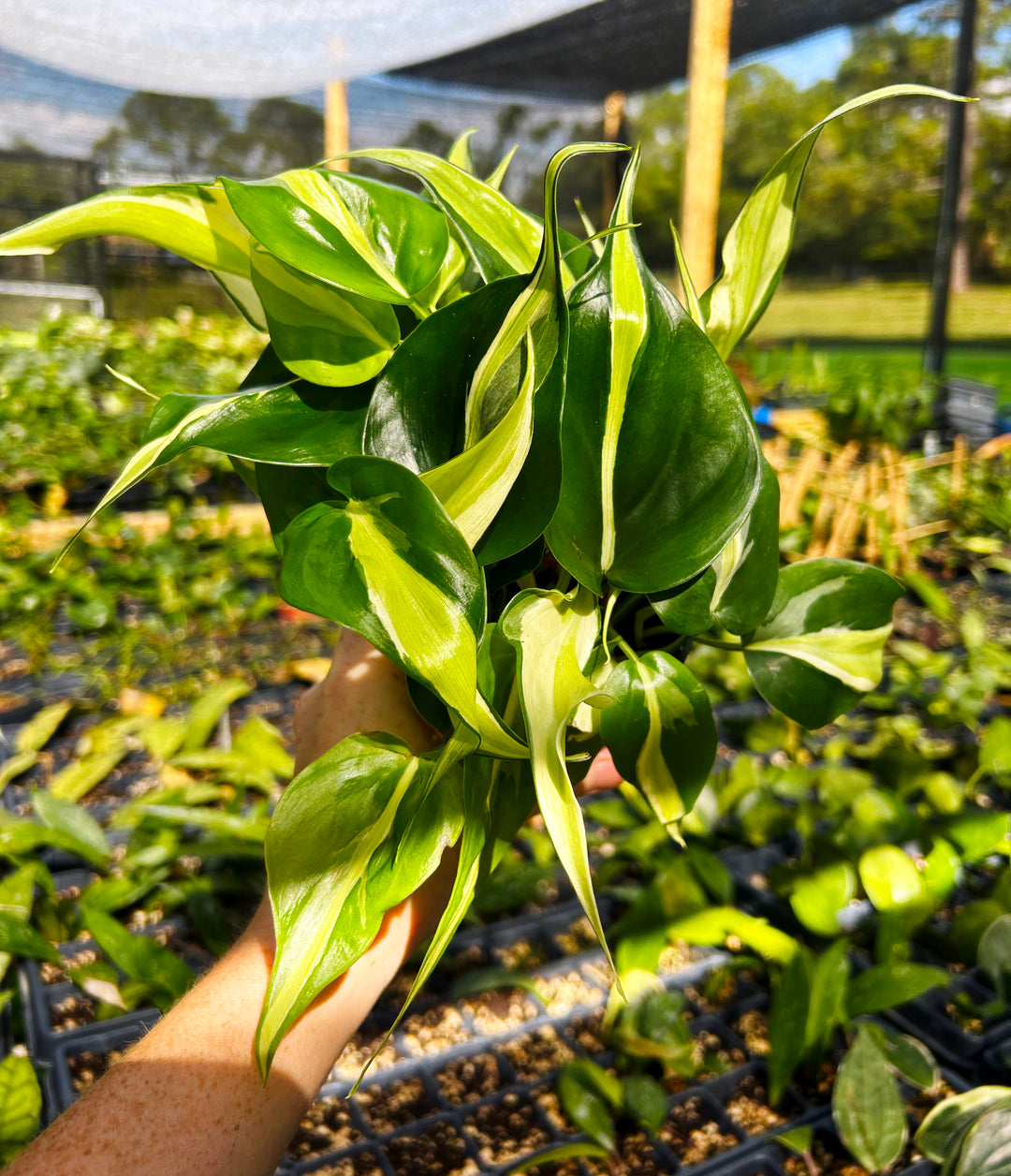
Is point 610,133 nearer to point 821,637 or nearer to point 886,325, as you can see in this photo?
point 886,325

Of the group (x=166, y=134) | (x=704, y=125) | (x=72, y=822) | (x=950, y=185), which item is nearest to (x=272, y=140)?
(x=166, y=134)

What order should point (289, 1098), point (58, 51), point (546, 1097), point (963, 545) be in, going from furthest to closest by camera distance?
point (58, 51)
point (963, 545)
point (546, 1097)
point (289, 1098)

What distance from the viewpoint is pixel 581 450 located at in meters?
0.37

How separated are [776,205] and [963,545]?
83.3 inches

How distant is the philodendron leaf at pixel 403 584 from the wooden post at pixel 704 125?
260 cm

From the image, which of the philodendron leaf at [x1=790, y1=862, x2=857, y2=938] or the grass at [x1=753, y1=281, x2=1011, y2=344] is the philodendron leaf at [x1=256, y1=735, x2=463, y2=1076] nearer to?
the philodendron leaf at [x1=790, y1=862, x2=857, y2=938]

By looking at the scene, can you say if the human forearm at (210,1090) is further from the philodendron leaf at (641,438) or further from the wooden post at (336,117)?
the wooden post at (336,117)

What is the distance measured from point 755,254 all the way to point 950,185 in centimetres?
444

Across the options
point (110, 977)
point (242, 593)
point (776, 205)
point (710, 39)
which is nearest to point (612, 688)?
point (776, 205)

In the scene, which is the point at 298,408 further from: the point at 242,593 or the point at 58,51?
the point at 58,51

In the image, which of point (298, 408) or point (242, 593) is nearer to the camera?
point (298, 408)

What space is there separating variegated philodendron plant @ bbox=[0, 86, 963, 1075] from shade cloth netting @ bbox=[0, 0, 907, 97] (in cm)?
377

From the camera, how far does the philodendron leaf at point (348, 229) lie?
0.35 meters

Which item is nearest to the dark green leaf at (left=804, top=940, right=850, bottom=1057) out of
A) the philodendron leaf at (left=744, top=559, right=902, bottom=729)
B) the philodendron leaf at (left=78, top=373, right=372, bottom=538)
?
the philodendron leaf at (left=744, top=559, right=902, bottom=729)
